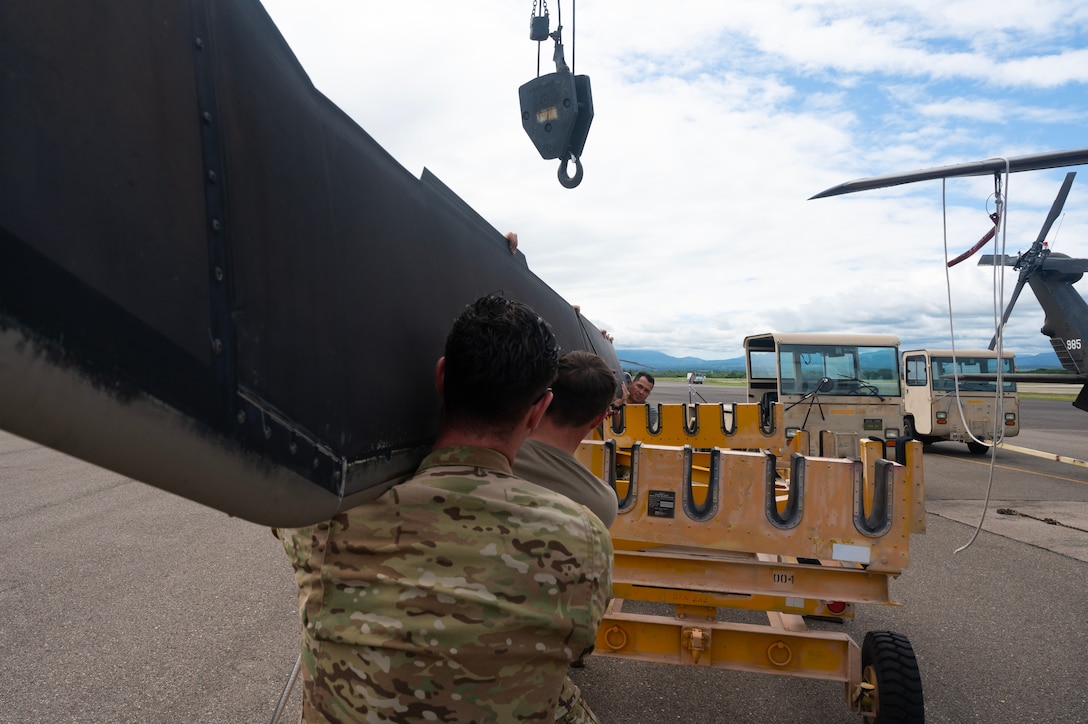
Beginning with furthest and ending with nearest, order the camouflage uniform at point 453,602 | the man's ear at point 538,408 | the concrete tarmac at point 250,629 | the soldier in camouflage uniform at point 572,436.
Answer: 1. the concrete tarmac at point 250,629
2. the soldier in camouflage uniform at point 572,436
3. the man's ear at point 538,408
4. the camouflage uniform at point 453,602

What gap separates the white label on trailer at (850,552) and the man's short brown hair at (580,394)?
4.77 ft

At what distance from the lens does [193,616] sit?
15.2 feet

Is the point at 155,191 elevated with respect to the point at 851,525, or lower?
elevated

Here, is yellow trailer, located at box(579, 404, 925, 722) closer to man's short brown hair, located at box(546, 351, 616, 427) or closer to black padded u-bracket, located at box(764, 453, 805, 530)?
black padded u-bracket, located at box(764, 453, 805, 530)

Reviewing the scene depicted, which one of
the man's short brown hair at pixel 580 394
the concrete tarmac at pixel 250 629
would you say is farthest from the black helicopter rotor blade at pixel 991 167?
the man's short brown hair at pixel 580 394

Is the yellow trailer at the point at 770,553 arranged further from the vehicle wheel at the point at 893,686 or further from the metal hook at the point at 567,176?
the metal hook at the point at 567,176

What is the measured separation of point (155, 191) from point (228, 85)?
27 centimetres

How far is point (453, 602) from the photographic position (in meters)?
1.23

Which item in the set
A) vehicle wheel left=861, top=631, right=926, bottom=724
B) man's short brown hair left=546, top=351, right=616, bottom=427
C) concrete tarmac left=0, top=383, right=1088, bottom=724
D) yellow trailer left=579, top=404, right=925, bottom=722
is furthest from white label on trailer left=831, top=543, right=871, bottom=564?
→ man's short brown hair left=546, top=351, right=616, bottom=427

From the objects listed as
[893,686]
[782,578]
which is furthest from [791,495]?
[893,686]

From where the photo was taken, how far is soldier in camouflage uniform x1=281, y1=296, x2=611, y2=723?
1.22 metres

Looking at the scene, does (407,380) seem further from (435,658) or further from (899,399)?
(899,399)

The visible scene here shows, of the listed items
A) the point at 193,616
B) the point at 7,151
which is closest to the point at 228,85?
the point at 7,151

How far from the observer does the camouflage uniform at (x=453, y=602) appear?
1223 mm
